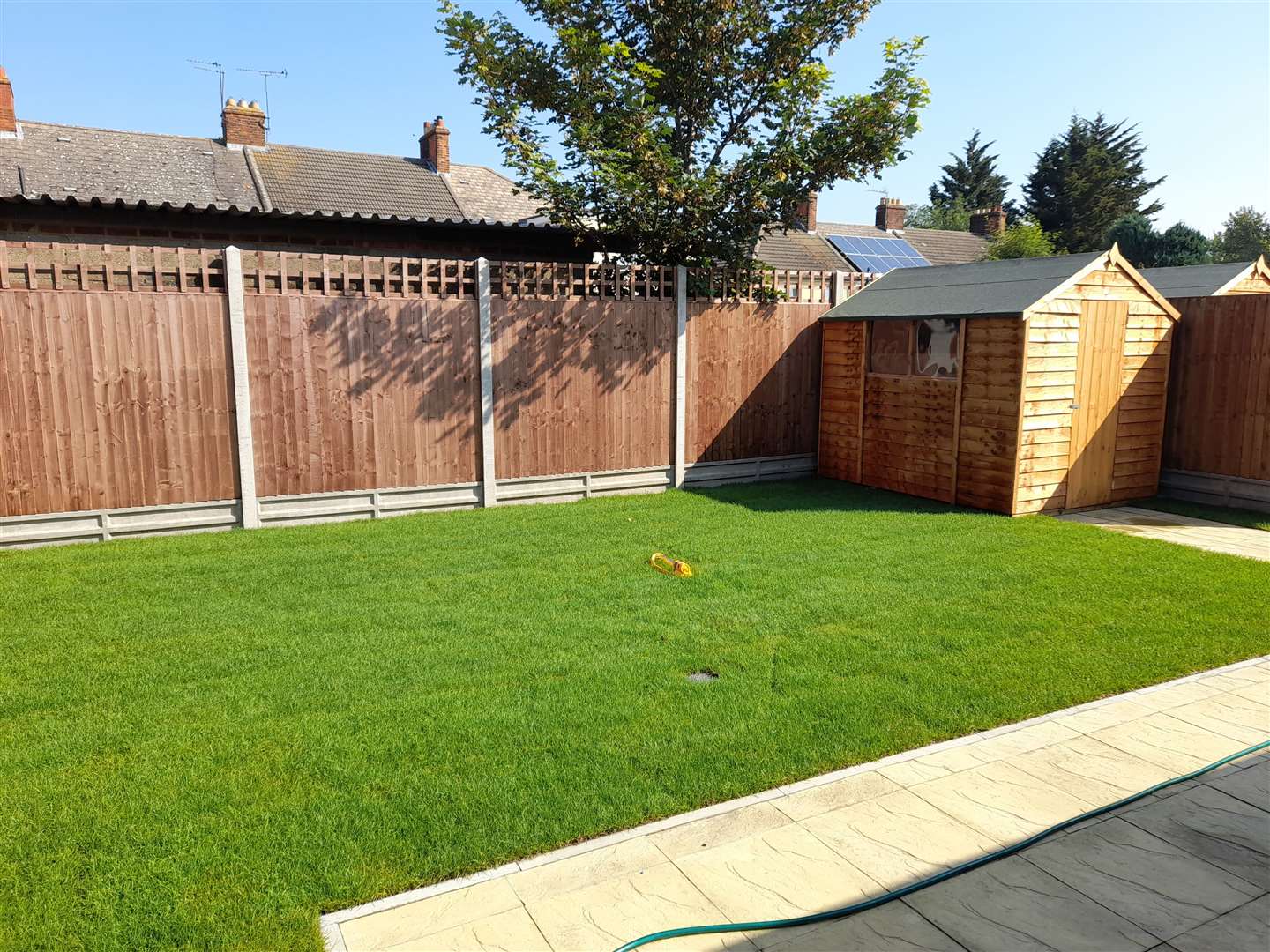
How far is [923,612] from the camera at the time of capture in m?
6.33

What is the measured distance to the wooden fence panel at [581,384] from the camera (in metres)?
10.1

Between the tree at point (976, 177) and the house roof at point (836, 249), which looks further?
the tree at point (976, 177)

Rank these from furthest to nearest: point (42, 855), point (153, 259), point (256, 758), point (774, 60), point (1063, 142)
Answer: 1. point (1063, 142)
2. point (774, 60)
3. point (153, 259)
4. point (256, 758)
5. point (42, 855)

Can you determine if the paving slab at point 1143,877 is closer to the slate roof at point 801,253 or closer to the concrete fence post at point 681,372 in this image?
the concrete fence post at point 681,372

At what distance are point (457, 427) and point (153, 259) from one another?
3.43m

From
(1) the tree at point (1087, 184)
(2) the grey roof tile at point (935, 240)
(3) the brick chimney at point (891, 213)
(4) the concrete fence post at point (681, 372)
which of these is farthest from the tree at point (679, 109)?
(1) the tree at point (1087, 184)

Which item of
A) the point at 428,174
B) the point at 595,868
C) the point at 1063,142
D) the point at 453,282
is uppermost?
the point at 1063,142

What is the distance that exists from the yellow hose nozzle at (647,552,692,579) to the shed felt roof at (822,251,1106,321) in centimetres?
491

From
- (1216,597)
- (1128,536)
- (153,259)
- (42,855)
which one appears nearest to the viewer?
(42,855)

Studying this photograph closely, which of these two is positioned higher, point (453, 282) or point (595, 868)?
point (453, 282)

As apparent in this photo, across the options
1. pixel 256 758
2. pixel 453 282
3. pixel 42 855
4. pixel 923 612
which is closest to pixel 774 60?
pixel 453 282

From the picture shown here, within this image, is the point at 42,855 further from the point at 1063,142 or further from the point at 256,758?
the point at 1063,142

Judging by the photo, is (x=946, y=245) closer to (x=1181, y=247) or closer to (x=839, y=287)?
(x=1181, y=247)

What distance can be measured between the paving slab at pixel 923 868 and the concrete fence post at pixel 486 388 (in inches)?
266
